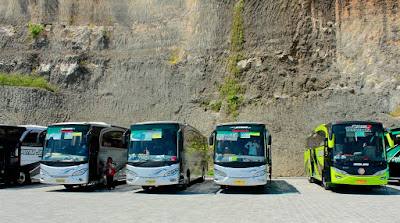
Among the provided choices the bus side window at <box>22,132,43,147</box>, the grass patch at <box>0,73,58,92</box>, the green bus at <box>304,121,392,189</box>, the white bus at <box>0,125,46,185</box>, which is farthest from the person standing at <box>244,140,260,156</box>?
the grass patch at <box>0,73,58,92</box>

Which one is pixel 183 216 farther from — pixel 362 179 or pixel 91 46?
pixel 91 46

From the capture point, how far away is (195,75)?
3662 cm

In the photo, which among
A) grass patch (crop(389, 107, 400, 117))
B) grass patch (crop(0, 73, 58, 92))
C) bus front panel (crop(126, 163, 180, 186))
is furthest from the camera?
grass patch (crop(0, 73, 58, 92))

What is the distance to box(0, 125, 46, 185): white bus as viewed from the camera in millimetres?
19281

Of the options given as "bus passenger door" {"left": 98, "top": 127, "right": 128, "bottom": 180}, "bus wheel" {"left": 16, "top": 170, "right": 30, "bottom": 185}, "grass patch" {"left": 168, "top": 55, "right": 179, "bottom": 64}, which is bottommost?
"bus wheel" {"left": 16, "top": 170, "right": 30, "bottom": 185}

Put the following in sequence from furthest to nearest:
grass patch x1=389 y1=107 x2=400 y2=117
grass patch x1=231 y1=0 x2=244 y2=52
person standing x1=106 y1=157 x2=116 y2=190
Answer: grass patch x1=231 y1=0 x2=244 y2=52 → grass patch x1=389 y1=107 x2=400 y2=117 → person standing x1=106 y1=157 x2=116 y2=190

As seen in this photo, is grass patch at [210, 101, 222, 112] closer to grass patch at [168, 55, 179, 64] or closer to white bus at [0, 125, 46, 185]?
grass patch at [168, 55, 179, 64]

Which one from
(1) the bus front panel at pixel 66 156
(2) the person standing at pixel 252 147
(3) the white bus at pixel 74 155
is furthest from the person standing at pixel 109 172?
(2) the person standing at pixel 252 147

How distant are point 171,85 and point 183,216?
91.5ft

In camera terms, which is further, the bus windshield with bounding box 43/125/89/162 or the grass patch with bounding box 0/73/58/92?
the grass patch with bounding box 0/73/58/92

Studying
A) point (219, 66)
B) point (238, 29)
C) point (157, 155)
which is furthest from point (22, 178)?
point (238, 29)

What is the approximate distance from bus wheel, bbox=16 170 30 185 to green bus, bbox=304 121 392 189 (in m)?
15.0

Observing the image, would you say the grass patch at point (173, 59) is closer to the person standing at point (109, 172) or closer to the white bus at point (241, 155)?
the person standing at point (109, 172)

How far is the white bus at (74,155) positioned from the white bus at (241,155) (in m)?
5.24
